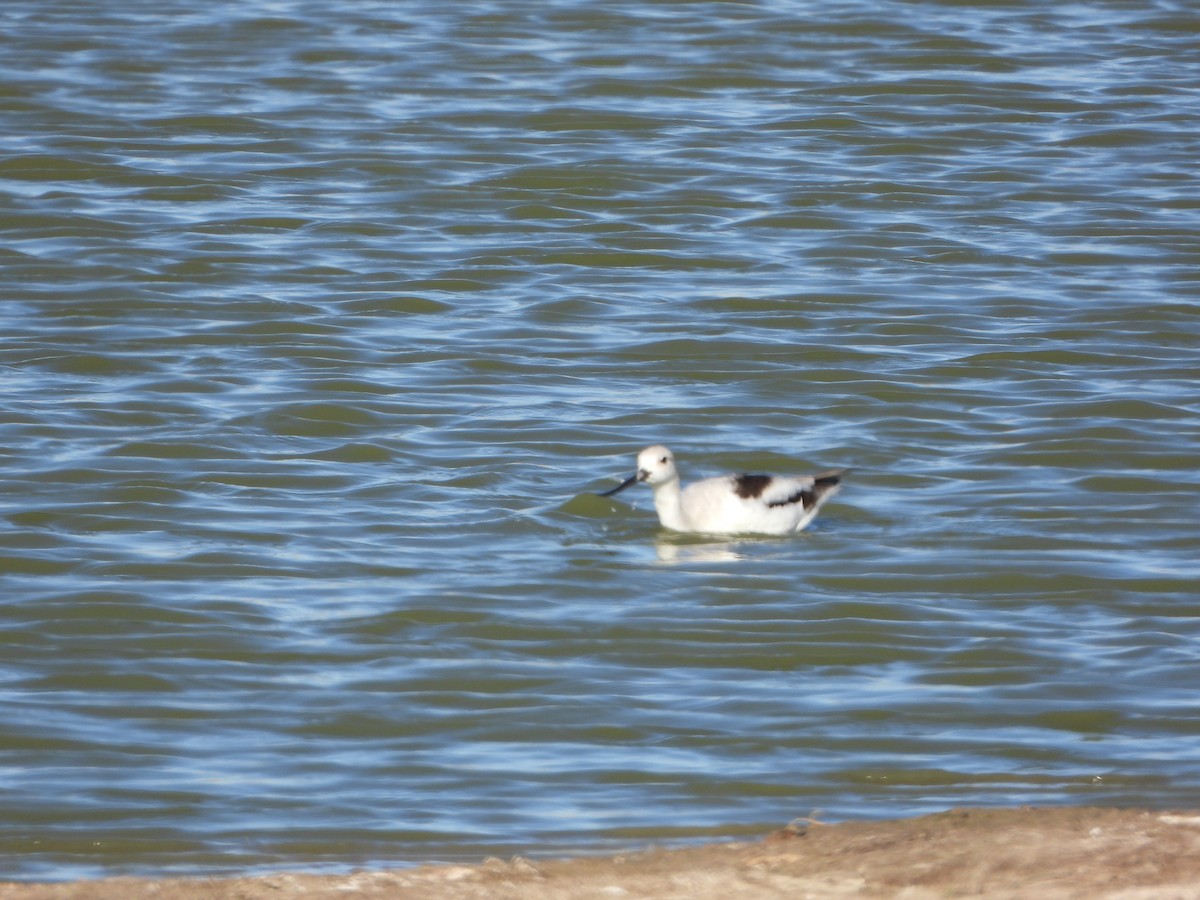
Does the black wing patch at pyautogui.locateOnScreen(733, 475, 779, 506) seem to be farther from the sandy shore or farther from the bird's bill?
the sandy shore

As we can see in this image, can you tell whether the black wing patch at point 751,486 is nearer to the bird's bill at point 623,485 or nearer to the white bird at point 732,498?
the white bird at point 732,498

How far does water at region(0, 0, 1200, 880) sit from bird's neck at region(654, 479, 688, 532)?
0.20m

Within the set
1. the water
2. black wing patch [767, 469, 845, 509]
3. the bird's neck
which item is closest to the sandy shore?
the water

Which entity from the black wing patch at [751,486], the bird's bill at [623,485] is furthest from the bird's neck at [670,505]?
the black wing patch at [751,486]

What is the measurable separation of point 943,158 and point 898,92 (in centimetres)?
213

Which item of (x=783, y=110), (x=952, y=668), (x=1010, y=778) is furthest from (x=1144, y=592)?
(x=783, y=110)

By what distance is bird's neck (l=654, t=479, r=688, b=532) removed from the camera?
32.8 ft

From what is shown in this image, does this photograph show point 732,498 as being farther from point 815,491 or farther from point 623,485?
point 623,485

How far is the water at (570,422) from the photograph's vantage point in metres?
7.21

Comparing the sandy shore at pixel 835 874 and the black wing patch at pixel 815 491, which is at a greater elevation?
the sandy shore at pixel 835 874

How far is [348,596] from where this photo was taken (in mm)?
8844

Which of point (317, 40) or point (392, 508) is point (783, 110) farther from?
point (392, 508)

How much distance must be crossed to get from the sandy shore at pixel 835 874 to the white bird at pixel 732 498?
359cm

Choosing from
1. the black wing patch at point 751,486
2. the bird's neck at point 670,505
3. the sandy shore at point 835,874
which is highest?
the sandy shore at point 835,874
